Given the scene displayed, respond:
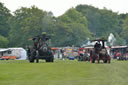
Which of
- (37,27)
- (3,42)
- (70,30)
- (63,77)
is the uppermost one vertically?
(37,27)

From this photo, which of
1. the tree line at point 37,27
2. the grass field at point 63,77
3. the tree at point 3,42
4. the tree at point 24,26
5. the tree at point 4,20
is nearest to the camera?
the grass field at point 63,77

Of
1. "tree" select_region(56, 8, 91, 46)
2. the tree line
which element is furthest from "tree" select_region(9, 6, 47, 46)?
"tree" select_region(56, 8, 91, 46)

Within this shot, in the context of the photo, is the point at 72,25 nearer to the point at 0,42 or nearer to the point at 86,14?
the point at 0,42

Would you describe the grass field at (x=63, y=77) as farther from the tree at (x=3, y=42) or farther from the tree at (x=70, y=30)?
the tree at (x=70, y=30)

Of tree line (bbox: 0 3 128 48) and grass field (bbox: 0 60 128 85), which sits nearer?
grass field (bbox: 0 60 128 85)

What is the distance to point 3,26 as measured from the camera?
127 metres

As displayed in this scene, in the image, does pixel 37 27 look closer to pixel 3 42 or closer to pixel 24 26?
pixel 24 26

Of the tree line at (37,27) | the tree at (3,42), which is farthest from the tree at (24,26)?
the tree at (3,42)

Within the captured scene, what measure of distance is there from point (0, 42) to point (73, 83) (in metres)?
103

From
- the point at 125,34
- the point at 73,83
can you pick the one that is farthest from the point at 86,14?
the point at 73,83

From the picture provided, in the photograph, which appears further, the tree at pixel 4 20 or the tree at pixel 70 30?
the tree at pixel 70 30

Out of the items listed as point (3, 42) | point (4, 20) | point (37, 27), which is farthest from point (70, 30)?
point (3, 42)

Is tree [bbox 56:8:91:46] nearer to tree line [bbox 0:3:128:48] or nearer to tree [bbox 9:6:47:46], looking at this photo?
tree line [bbox 0:3:128:48]

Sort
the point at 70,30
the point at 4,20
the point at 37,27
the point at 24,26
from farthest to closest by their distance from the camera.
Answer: the point at 70,30, the point at 4,20, the point at 24,26, the point at 37,27
